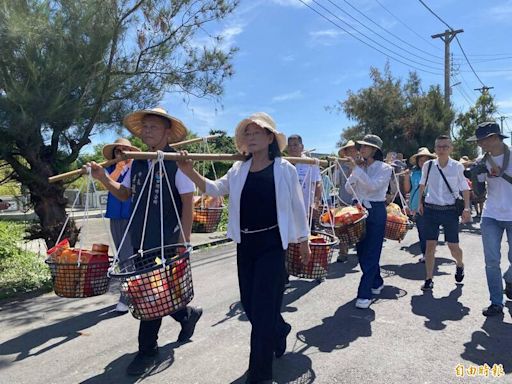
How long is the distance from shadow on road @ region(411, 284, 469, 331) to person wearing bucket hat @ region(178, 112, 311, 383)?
2.03 metres

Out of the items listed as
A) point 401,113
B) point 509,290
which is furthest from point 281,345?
point 401,113

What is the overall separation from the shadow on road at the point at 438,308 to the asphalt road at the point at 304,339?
0.01 meters

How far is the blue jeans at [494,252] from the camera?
187 inches

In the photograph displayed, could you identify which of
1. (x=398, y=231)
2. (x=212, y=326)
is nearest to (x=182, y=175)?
(x=212, y=326)

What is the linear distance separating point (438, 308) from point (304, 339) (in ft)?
5.84

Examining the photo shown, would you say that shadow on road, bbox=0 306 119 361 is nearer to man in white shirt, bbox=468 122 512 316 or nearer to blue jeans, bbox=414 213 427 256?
blue jeans, bbox=414 213 427 256

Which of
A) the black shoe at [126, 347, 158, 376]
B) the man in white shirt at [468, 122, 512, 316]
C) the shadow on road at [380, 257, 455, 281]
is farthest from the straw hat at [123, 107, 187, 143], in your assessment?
the shadow on road at [380, 257, 455, 281]

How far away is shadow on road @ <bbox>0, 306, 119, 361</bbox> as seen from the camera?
14.0ft

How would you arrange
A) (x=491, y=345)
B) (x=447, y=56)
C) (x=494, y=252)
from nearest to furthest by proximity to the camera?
(x=491, y=345)
(x=494, y=252)
(x=447, y=56)

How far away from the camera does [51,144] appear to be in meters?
6.57

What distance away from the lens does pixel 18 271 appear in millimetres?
7004

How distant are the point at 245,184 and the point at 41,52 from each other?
412 cm

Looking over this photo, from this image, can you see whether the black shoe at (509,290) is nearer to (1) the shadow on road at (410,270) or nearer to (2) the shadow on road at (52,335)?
(1) the shadow on road at (410,270)

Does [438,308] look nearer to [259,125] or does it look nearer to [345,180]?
[345,180]
